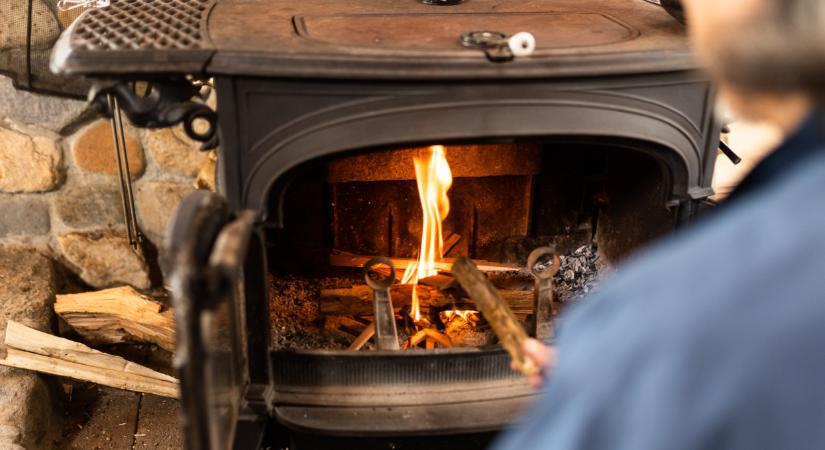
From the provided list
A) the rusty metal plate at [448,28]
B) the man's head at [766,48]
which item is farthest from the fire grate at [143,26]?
the man's head at [766,48]

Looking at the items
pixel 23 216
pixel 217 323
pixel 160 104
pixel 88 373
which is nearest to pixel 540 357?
pixel 217 323

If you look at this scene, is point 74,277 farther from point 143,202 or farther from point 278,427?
point 278,427

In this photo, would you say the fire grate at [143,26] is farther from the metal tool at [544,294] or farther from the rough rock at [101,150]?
the metal tool at [544,294]

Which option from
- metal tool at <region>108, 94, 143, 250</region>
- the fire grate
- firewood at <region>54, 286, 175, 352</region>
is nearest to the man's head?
the fire grate

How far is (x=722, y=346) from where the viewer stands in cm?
49

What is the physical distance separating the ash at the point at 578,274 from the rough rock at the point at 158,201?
33.7 inches

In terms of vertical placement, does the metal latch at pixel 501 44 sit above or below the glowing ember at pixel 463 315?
above

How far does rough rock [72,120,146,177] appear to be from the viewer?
186 centimetres

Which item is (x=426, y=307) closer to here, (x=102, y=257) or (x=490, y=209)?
(x=490, y=209)

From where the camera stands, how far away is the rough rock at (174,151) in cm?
187

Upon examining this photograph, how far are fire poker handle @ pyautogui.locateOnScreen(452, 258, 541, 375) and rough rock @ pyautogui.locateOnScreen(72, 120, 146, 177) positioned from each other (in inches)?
31.4

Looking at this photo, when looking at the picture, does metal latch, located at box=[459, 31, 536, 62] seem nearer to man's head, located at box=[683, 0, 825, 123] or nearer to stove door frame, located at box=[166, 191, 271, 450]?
stove door frame, located at box=[166, 191, 271, 450]

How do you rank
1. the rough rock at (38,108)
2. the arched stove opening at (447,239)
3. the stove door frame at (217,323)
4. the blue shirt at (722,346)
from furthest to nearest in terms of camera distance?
the rough rock at (38,108), the arched stove opening at (447,239), the stove door frame at (217,323), the blue shirt at (722,346)

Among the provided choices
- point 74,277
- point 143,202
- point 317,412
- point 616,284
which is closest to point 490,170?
point 317,412
